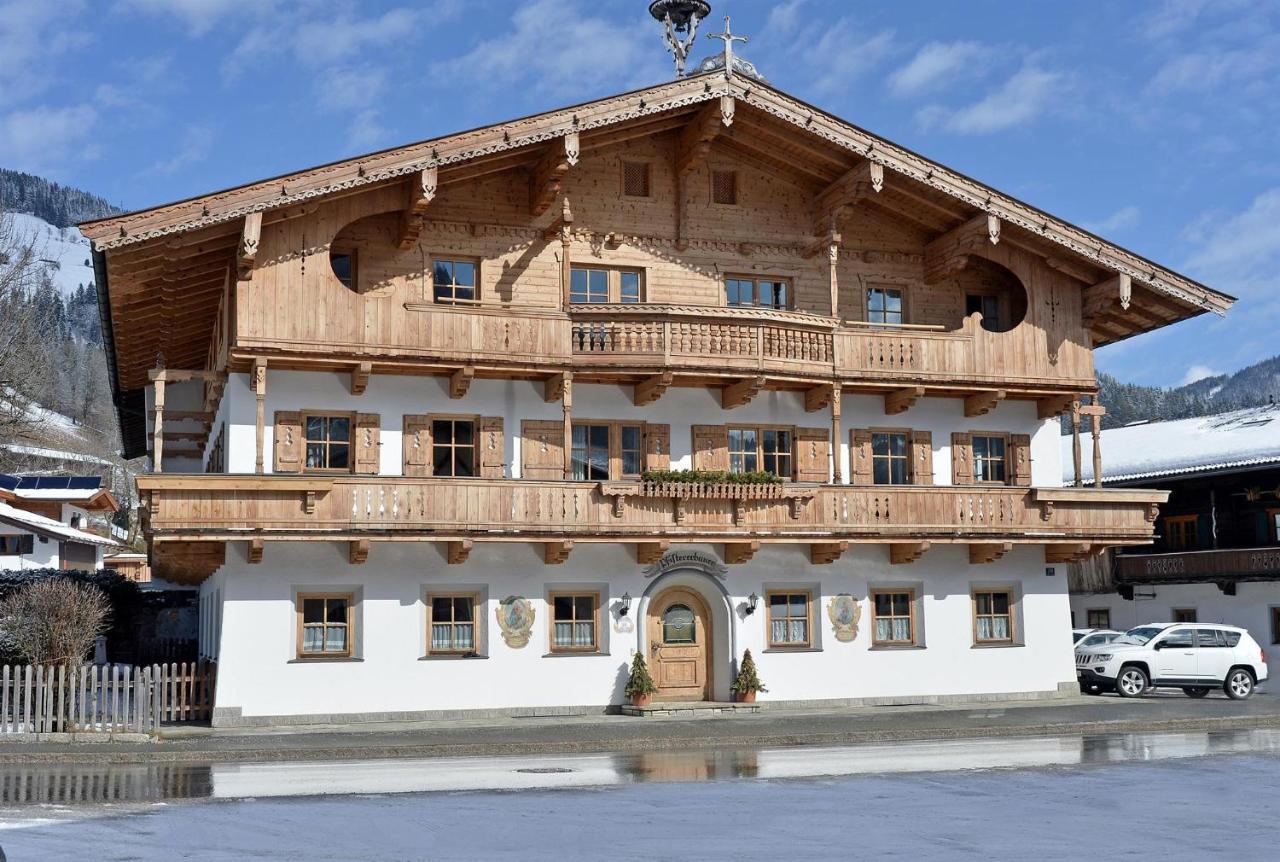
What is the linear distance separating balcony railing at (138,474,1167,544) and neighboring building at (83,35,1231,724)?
0.06 m

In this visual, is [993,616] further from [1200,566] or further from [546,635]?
[1200,566]

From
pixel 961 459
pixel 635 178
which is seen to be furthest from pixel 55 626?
pixel 961 459

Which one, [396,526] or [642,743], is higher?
[396,526]

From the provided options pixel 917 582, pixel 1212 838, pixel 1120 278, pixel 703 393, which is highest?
pixel 1120 278

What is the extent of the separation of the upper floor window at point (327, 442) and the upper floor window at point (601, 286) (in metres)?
5.36

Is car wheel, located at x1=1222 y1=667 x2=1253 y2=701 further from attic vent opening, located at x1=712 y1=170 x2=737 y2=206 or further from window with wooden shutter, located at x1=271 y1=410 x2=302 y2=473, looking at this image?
window with wooden shutter, located at x1=271 y1=410 x2=302 y2=473

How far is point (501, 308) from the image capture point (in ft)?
89.0

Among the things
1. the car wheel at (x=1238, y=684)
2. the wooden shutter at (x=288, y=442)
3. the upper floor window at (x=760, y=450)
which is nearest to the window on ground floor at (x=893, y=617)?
the upper floor window at (x=760, y=450)

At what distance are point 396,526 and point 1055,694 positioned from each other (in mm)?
14923

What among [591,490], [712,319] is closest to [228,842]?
[591,490]

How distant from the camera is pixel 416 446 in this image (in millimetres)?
27391

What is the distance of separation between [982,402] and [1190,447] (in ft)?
62.3

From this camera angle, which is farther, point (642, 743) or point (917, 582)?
point (917, 582)

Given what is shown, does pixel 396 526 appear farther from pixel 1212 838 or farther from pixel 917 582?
pixel 1212 838
